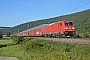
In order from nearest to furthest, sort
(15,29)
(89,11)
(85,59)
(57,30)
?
1. (85,59)
2. (57,30)
3. (89,11)
4. (15,29)

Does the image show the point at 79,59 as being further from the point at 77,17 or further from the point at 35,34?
the point at 77,17

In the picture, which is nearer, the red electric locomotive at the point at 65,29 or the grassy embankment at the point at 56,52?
the grassy embankment at the point at 56,52

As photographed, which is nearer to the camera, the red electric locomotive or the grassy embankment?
the grassy embankment

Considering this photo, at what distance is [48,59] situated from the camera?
1271 cm

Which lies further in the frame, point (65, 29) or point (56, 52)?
point (65, 29)

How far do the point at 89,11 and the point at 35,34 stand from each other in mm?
36993

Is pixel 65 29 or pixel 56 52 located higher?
pixel 65 29

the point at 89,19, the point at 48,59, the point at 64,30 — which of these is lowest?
the point at 48,59

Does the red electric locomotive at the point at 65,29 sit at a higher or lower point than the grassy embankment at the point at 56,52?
higher

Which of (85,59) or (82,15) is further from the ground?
(82,15)

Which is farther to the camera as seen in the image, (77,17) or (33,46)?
(77,17)

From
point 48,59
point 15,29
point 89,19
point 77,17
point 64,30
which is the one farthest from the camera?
point 15,29

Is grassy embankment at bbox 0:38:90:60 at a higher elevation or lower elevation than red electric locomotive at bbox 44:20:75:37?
lower

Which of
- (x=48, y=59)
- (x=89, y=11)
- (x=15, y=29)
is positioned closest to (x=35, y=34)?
(x=89, y=11)
